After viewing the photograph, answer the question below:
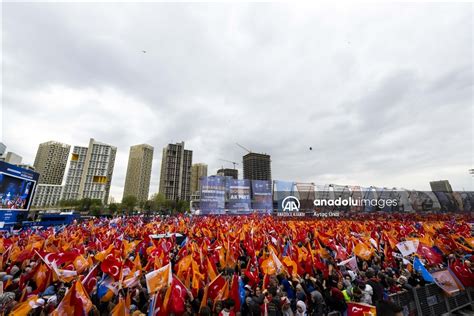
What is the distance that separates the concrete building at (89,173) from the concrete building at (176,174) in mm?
35672

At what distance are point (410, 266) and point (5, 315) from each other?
14.0m

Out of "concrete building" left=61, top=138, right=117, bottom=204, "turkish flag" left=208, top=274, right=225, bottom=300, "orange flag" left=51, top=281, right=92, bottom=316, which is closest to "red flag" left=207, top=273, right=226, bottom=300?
"turkish flag" left=208, top=274, right=225, bottom=300

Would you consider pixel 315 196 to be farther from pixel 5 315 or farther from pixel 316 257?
pixel 5 315

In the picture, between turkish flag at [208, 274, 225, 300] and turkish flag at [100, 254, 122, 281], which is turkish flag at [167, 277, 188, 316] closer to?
turkish flag at [208, 274, 225, 300]

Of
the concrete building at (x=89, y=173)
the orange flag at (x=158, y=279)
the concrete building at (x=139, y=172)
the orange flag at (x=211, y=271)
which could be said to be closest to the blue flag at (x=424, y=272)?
the orange flag at (x=211, y=271)

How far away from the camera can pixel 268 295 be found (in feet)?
21.3

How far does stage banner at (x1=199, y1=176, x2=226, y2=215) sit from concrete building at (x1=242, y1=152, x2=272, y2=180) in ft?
455

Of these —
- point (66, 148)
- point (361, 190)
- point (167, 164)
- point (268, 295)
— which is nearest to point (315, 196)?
point (361, 190)

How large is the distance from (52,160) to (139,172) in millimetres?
83684

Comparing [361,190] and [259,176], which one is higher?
[259,176]

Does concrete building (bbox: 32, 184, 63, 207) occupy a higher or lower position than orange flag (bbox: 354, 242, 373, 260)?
higher

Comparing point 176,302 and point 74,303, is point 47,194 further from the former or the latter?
point 176,302

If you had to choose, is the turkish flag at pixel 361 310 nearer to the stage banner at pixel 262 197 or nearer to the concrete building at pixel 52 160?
→ the stage banner at pixel 262 197

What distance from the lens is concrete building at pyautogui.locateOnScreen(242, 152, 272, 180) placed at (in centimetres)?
18588
